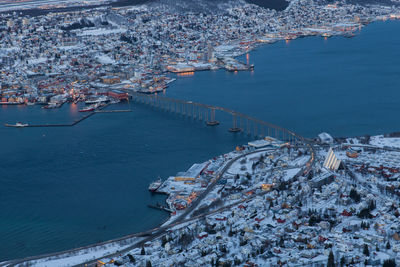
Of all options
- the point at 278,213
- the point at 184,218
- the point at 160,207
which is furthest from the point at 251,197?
Answer: the point at 160,207

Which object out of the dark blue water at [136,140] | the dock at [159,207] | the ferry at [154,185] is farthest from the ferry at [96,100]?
the dock at [159,207]

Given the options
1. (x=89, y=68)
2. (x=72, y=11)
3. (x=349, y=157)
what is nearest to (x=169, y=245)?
(x=349, y=157)

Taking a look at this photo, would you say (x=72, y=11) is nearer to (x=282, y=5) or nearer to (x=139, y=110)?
Result: (x=282, y=5)

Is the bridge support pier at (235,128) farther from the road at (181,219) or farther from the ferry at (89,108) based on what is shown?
the ferry at (89,108)

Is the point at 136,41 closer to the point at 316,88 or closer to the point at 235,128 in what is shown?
the point at 316,88

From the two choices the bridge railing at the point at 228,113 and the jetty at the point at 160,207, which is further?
the bridge railing at the point at 228,113
